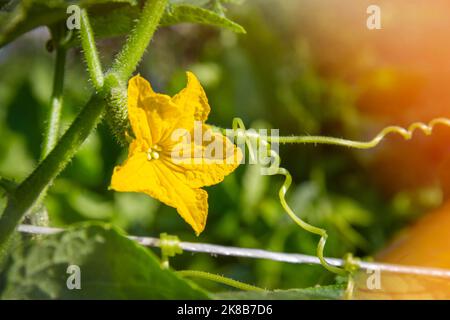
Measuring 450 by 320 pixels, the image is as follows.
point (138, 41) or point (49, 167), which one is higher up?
point (138, 41)

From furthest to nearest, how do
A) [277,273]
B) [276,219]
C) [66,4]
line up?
1. [276,219]
2. [277,273]
3. [66,4]

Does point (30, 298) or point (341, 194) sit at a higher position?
point (341, 194)

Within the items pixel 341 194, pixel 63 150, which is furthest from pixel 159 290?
pixel 341 194

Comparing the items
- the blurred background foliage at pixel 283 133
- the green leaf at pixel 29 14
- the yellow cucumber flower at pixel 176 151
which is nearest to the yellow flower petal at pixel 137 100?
the yellow cucumber flower at pixel 176 151

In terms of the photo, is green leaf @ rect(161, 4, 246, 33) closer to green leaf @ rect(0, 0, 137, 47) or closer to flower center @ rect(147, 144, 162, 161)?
green leaf @ rect(0, 0, 137, 47)

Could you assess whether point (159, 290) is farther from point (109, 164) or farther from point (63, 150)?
point (109, 164)

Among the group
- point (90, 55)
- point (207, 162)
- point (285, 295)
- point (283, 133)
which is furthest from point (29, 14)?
point (283, 133)

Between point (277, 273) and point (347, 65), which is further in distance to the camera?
point (347, 65)

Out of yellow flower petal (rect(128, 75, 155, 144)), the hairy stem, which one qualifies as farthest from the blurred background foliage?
yellow flower petal (rect(128, 75, 155, 144))

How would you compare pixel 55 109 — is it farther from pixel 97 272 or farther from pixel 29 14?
pixel 97 272
